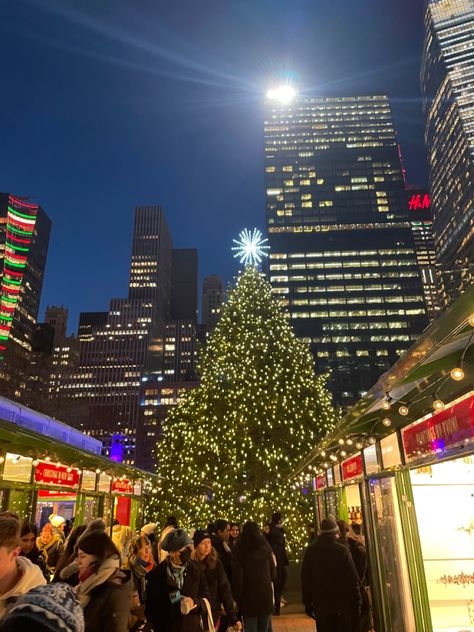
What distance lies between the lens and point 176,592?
11.0 feet

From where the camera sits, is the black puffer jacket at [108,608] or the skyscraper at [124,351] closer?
the black puffer jacket at [108,608]

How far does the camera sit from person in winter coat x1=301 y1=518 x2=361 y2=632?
468cm

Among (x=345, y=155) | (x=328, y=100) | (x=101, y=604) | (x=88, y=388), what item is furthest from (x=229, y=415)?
(x=328, y=100)

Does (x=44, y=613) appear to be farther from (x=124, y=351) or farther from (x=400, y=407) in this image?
(x=124, y=351)

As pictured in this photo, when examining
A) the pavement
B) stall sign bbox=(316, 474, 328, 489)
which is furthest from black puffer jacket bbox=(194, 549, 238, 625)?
stall sign bbox=(316, 474, 328, 489)

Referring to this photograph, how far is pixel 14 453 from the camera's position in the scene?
802cm

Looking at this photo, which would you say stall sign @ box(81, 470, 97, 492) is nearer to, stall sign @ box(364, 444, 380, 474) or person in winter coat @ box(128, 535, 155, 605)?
person in winter coat @ box(128, 535, 155, 605)

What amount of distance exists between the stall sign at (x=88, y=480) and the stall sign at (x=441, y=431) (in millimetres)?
9372

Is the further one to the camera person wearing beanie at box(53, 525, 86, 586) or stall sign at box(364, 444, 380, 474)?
stall sign at box(364, 444, 380, 474)

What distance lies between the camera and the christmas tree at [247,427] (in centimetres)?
1473

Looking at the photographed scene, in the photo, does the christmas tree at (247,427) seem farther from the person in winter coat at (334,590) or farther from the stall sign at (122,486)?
the person in winter coat at (334,590)

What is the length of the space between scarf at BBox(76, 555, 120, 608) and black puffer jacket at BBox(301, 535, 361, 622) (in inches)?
122

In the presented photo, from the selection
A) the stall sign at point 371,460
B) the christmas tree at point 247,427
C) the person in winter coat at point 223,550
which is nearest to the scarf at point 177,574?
the person in winter coat at point 223,550

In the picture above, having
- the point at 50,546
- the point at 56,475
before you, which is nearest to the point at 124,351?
the point at 56,475
